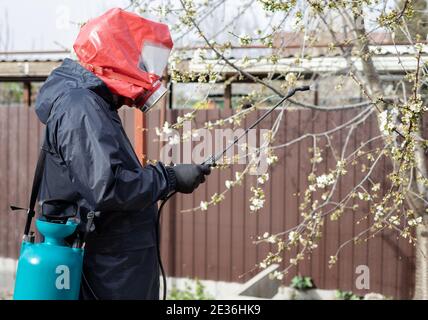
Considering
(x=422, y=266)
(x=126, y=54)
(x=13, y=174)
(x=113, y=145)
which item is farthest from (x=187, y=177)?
(x=13, y=174)

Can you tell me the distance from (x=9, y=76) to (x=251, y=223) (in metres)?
3.69

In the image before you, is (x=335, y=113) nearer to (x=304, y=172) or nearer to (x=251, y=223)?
(x=304, y=172)

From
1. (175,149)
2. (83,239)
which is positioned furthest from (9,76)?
(83,239)

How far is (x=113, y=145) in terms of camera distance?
2262 millimetres

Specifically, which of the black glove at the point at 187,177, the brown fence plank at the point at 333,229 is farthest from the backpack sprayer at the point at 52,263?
the brown fence plank at the point at 333,229

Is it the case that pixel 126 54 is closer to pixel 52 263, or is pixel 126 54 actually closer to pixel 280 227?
pixel 52 263

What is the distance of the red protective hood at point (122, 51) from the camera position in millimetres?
2473

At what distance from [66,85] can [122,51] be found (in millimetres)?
276

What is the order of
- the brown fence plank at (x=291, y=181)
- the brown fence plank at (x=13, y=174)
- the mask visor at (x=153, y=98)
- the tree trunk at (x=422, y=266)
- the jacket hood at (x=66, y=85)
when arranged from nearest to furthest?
the jacket hood at (x=66, y=85) < the mask visor at (x=153, y=98) < the tree trunk at (x=422, y=266) < the brown fence plank at (x=291, y=181) < the brown fence plank at (x=13, y=174)

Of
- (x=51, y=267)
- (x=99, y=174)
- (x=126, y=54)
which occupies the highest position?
(x=126, y=54)

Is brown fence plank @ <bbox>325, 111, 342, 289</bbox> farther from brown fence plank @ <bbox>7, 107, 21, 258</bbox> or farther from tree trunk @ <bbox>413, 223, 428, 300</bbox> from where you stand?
brown fence plank @ <bbox>7, 107, 21, 258</bbox>

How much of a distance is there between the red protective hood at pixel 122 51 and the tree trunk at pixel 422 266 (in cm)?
252

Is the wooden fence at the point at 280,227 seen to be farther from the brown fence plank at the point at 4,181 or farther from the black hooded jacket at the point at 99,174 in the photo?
the black hooded jacket at the point at 99,174

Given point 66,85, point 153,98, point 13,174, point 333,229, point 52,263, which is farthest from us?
point 13,174
